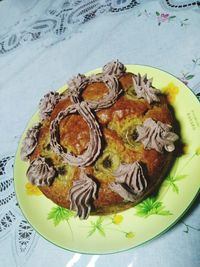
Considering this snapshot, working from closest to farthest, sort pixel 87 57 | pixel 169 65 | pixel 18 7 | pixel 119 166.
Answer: pixel 119 166 < pixel 169 65 < pixel 87 57 < pixel 18 7

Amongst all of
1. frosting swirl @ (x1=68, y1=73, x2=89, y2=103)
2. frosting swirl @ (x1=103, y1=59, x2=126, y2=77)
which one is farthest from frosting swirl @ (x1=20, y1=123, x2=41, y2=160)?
frosting swirl @ (x1=103, y1=59, x2=126, y2=77)

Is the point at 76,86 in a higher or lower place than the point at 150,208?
higher

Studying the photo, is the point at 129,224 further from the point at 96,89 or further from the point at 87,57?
the point at 87,57

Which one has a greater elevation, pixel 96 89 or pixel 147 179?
pixel 96 89

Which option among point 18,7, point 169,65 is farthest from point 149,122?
point 18,7

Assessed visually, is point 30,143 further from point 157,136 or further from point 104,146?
point 157,136

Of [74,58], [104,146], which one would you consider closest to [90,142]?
[104,146]
